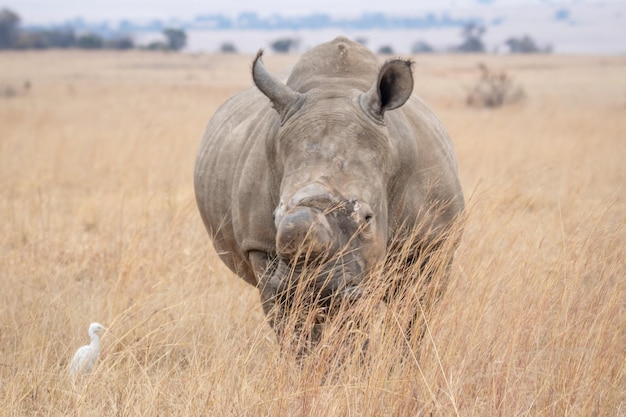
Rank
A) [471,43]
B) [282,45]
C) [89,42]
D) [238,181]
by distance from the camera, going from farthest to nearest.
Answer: [471,43]
[282,45]
[89,42]
[238,181]

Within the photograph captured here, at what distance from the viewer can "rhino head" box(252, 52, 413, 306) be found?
130 inches

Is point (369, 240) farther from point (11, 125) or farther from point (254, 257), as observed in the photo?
point (11, 125)

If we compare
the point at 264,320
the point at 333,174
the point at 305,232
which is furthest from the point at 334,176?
the point at 264,320

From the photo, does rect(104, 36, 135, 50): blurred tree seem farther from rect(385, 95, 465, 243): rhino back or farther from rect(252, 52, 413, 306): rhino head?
rect(252, 52, 413, 306): rhino head

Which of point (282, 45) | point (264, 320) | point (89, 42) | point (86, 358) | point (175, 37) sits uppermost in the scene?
point (264, 320)

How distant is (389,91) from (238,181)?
3.67ft

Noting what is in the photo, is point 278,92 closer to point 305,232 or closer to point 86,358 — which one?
point 305,232

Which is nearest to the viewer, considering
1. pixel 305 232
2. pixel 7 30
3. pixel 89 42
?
pixel 305 232

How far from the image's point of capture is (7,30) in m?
67.1

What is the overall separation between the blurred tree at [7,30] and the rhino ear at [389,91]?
6616 cm

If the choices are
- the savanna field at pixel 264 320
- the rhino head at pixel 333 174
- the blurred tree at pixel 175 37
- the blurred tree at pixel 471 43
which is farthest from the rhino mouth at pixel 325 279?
the blurred tree at pixel 471 43

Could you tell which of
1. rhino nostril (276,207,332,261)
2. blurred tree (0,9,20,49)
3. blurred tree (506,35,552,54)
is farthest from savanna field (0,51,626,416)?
blurred tree (506,35,552,54)

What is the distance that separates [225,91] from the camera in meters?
28.1

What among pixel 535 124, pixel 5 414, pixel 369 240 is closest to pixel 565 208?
pixel 369 240
